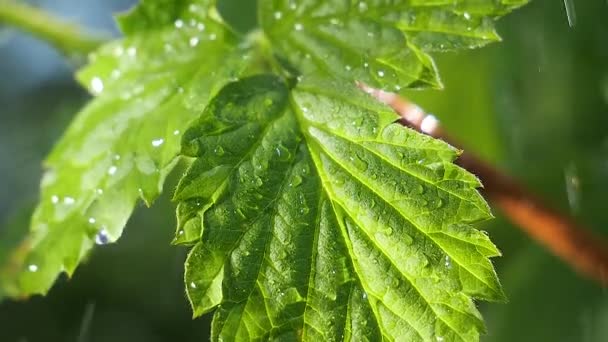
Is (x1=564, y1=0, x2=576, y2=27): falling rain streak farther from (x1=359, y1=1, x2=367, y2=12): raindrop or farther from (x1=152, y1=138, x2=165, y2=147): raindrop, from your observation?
(x1=152, y1=138, x2=165, y2=147): raindrop

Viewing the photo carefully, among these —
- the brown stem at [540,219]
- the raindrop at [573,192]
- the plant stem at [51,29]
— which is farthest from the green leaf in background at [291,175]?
the raindrop at [573,192]

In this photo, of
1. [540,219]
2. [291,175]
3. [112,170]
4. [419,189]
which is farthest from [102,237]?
[540,219]

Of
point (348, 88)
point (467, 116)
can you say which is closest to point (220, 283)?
point (348, 88)

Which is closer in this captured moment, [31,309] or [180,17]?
[180,17]

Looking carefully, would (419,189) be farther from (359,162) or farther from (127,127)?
(127,127)

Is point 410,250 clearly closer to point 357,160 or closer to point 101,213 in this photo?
point 357,160

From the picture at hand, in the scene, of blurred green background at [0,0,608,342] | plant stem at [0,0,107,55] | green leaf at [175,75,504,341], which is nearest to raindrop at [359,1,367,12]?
green leaf at [175,75,504,341]
